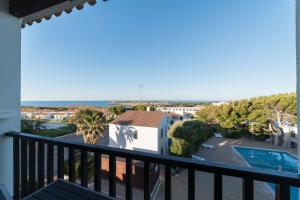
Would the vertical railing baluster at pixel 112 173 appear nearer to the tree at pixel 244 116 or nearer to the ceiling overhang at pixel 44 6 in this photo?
the ceiling overhang at pixel 44 6

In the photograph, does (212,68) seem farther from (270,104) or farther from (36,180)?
(36,180)

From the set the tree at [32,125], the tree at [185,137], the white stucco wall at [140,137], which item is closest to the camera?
the tree at [32,125]

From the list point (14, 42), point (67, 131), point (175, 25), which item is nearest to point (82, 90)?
point (67, 131)

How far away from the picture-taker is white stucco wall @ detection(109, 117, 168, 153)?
13.2 m

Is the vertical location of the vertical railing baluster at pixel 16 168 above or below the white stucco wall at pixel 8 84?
below

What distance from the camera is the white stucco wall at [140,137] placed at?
13.2m

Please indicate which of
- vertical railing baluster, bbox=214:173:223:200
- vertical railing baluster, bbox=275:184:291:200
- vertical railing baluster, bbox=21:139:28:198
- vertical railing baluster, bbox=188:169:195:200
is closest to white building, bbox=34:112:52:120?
vertical railing baluster, bbox=21:139:28:198

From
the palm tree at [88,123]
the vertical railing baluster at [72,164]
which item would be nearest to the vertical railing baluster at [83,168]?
the vertical railing baluster at [72,164]

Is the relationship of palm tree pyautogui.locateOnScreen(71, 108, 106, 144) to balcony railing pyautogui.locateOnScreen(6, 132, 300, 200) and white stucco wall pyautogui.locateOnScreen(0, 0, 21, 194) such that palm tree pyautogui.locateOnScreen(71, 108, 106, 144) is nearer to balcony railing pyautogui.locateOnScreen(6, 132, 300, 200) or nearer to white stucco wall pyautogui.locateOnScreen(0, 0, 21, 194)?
white stucco wall pyautogui.locateOnScreen(0, 0, 21, 194)

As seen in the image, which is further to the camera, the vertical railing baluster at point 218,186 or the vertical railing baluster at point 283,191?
the vertical railing baluster at point 218,186

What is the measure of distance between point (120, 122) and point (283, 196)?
14139 millimetres

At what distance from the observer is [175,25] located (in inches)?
548

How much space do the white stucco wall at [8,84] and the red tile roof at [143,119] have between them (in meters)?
11.5

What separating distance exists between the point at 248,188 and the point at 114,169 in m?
0.84
